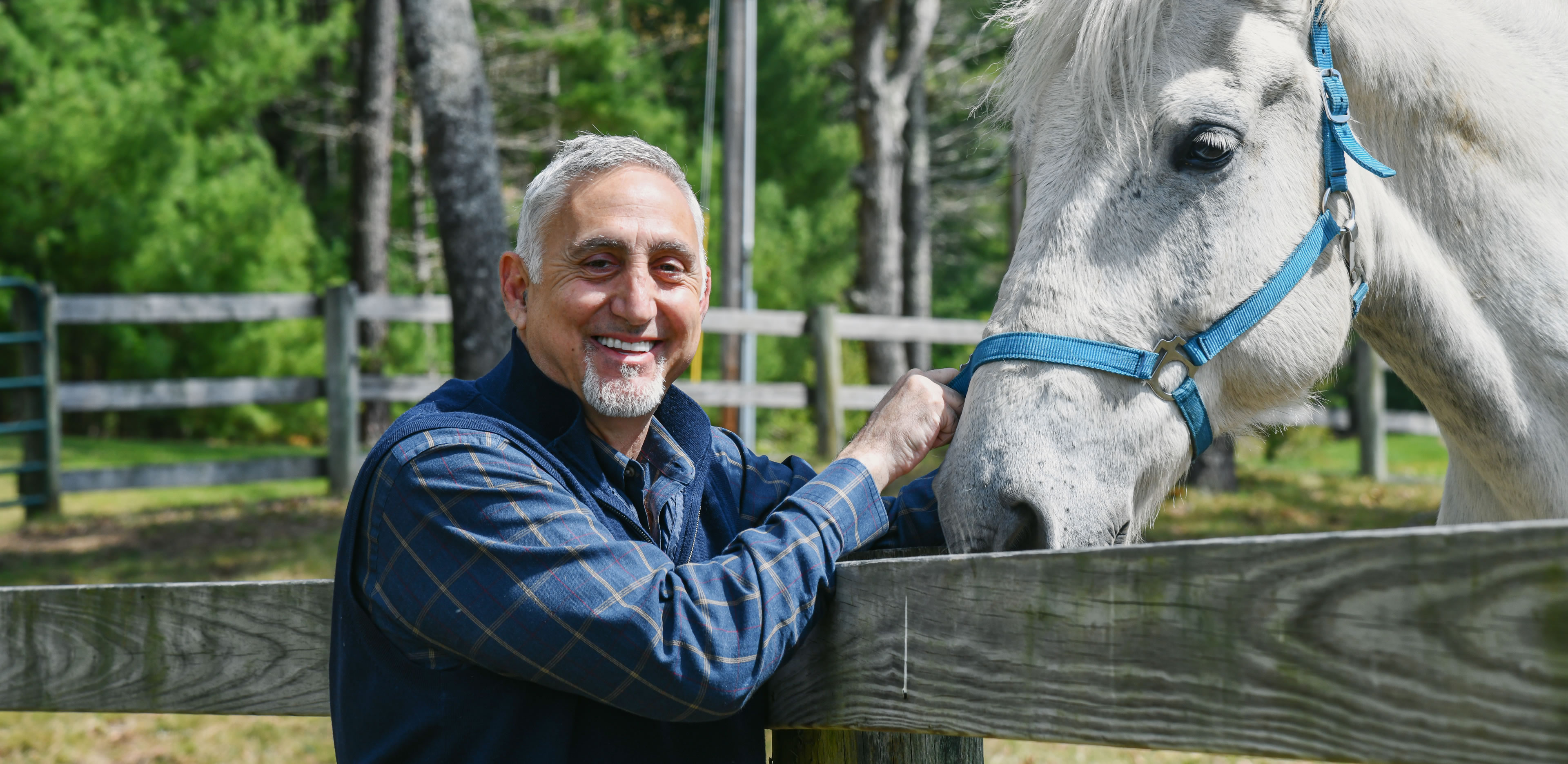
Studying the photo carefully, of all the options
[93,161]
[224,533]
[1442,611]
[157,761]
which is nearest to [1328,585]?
[1442,611]

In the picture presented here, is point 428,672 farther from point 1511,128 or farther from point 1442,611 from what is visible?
point 1511,128

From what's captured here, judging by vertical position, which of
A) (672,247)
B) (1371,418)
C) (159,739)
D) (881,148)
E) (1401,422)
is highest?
(881,148)

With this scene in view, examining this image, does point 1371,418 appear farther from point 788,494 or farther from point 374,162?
point 374,162

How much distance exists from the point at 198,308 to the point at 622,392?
8131 mm

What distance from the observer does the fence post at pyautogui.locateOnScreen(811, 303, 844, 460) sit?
986 cm

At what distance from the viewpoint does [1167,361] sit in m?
1.82

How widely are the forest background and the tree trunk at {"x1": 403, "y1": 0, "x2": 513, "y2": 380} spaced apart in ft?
19.0

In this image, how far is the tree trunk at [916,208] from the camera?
19281 mm

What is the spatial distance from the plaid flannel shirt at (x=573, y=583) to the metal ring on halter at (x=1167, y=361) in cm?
52

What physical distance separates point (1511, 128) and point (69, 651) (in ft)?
A: 8.90

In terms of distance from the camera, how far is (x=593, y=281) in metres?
1.83

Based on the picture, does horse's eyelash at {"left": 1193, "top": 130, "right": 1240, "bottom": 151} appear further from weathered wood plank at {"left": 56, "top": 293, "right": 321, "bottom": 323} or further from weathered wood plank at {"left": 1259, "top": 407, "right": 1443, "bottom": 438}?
weathered wood plank at {"left": 56, "top": 293, "right": 321, "bottom": 323}

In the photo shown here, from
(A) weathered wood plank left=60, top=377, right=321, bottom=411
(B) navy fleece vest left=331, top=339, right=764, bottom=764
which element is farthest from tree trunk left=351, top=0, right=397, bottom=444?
(B) navy fleece vest left=331, top=339, right=764, bottom=764

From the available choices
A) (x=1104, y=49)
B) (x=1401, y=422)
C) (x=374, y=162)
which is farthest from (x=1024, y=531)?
(x=374, y=162)
